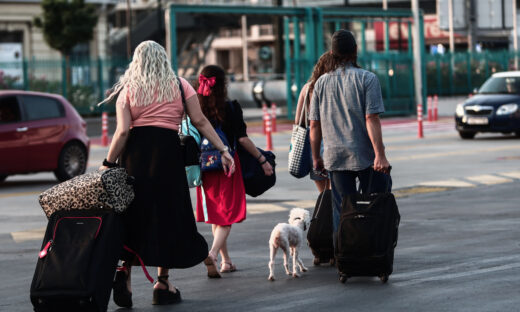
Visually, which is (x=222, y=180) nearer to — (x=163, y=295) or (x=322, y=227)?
(x=322, y=227)

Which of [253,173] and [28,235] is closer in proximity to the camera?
[253,173]

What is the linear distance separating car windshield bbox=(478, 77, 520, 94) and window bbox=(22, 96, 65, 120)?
12.2 m

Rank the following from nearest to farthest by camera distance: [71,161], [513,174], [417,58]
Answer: [513,174]
[71,161]
[417,58]

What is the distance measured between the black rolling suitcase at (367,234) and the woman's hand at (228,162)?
877mm

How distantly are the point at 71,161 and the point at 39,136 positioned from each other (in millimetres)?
919

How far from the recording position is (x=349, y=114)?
315 inches

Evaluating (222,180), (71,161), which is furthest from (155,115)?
(71,161)

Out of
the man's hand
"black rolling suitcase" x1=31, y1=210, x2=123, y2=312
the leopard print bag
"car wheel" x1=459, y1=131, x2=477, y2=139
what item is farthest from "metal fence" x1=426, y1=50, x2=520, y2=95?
"black rolling suitcase" x1=31, y1=210, x2=123, y2=312

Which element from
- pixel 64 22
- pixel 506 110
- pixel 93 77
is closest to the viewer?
pixel 506 110

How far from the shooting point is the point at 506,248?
9.56 m

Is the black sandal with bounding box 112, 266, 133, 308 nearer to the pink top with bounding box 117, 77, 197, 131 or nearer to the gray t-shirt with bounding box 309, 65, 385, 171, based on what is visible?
the pink top with bounding box 117, 77, 197, 131

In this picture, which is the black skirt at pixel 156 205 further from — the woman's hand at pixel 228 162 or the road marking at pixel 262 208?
the road marking at pixel 262 208

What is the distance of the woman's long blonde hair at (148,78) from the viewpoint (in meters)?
7.38

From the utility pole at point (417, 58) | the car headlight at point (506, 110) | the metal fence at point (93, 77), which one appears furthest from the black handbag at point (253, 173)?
the utility pole at point (417, 58)
